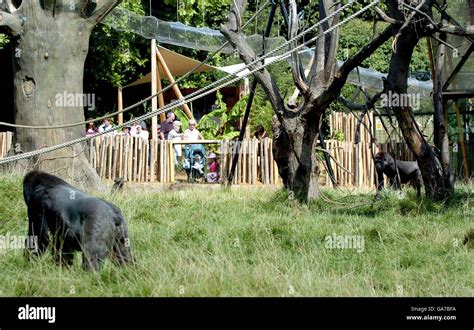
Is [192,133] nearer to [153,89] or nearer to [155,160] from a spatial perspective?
[155,160]

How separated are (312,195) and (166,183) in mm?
6213

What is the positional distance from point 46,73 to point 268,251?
781 cm

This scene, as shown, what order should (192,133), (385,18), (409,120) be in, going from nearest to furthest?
(385,18) → (409,120) → (192,133)

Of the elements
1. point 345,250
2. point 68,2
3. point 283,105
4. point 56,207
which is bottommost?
point 345,250

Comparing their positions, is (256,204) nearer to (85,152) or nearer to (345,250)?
(345,250)

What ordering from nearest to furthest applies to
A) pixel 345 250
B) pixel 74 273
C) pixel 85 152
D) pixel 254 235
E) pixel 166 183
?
pixel 74 273 < pixel 345 250 < pixel 254 235 < pixel 85 152 < pixel 166 183

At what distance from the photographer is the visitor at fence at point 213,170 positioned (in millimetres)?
18781

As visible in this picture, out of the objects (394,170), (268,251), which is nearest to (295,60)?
A: (394,170)

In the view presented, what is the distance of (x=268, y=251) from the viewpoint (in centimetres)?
763

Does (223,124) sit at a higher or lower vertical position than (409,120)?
higher

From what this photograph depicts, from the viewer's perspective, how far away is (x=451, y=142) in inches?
748

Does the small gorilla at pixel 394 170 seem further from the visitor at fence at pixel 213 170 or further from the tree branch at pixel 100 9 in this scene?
the tree branch at pixel 100 9

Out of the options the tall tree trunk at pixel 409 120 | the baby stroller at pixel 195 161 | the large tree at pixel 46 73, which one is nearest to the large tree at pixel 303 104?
the tall tree trunk at pixel 409 120

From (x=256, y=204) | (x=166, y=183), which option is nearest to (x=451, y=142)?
(x=166, y=183)
